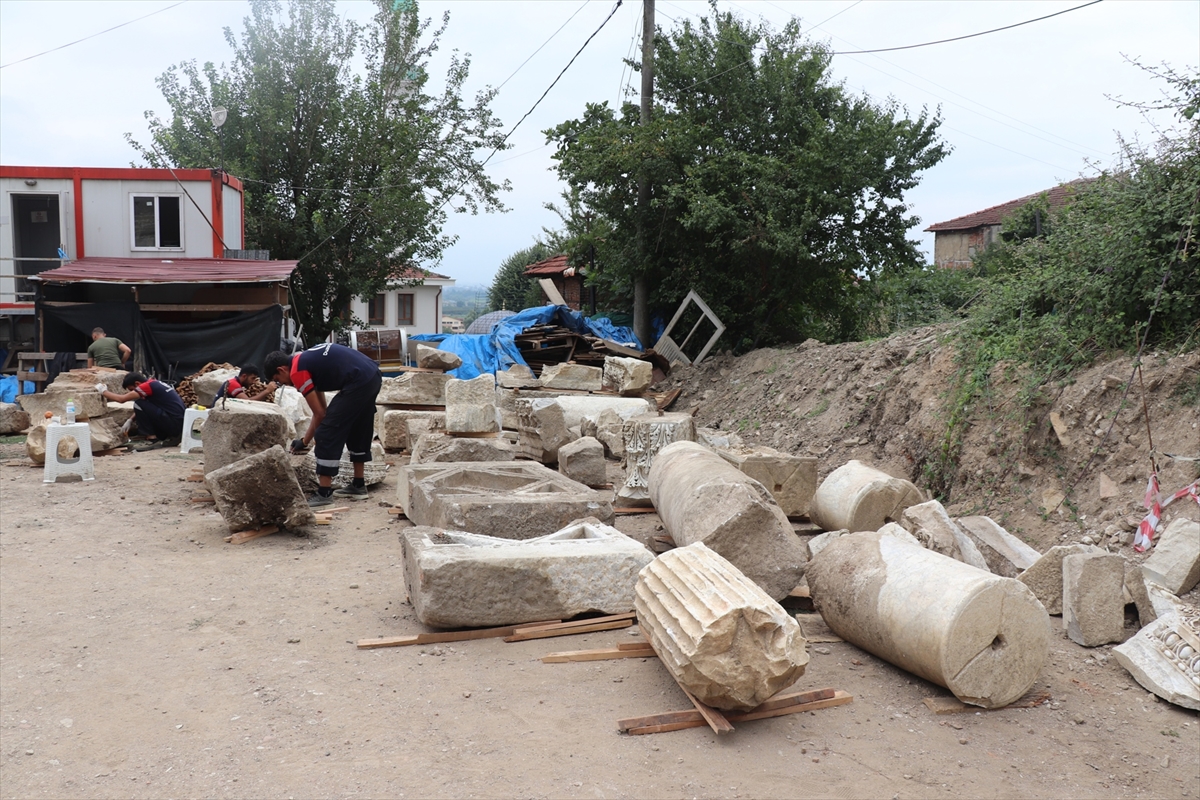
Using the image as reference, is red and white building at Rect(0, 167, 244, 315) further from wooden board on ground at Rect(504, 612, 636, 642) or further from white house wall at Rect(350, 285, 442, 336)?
white house wall at Rect(350, 285, 442, 336)

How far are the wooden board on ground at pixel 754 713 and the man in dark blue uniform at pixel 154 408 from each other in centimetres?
1016

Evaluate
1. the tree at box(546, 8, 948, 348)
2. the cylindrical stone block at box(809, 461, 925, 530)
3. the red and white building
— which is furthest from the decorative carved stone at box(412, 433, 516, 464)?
the red and white building

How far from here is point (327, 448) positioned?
881 cm

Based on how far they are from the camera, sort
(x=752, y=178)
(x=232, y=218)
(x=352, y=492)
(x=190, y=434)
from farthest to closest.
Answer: (x=232, y=218) < (x=752, y=178) < (x=190, y=434) < (x=352, y=492)

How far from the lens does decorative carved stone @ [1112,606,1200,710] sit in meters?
4.46

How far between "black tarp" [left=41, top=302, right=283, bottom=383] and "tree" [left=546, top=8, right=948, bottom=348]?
20.3ft

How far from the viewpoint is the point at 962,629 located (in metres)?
4.23

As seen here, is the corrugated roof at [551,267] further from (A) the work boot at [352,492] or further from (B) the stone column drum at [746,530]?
(B) the stone column drum at [746,530]

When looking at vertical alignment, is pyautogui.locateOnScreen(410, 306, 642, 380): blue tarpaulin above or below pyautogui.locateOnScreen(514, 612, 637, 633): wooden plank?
above

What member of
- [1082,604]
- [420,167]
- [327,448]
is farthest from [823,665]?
[420,167]

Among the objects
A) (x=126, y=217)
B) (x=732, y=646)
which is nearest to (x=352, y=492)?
(x=732, y=646)

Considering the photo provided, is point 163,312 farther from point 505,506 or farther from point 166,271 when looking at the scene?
point 505,506

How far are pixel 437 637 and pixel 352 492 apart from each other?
459 cm

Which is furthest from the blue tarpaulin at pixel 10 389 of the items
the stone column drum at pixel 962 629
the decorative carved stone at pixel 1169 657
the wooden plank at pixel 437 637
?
the decorative carved stone at pixel 1169 657
